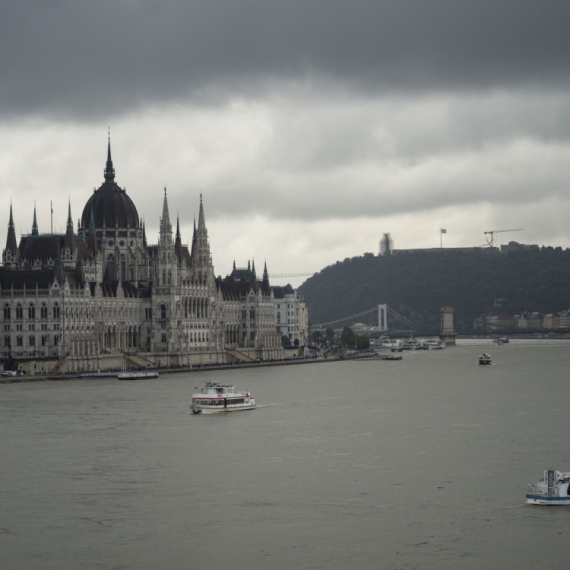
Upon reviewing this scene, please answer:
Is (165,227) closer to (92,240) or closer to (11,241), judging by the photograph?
(92,240)

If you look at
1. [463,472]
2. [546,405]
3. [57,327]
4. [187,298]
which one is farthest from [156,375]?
[463,472]

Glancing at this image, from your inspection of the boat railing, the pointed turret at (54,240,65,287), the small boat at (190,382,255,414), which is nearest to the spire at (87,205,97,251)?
the pointed turret at (54,240,65,287)

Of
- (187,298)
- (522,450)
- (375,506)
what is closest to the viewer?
(375,506)

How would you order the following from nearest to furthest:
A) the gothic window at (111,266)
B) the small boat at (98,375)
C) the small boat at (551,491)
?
the small boat at (551,491) < the small boat at (98,375) < the gothic window at (111,266)

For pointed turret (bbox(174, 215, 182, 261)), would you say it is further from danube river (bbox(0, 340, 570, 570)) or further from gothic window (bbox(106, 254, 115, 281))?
danube river (bbox(0, 340, 570, 570))

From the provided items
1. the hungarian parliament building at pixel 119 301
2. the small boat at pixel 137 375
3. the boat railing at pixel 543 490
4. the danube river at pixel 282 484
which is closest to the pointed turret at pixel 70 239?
the hungarian parliament building at pixel 119 301

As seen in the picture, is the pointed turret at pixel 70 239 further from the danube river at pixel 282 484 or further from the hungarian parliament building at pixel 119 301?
the danube river at pixel 282 484

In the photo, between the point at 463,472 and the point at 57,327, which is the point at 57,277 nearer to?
the point at 57,327
